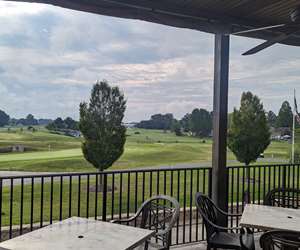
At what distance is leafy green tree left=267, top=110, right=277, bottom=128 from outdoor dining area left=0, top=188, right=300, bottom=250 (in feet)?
10.8

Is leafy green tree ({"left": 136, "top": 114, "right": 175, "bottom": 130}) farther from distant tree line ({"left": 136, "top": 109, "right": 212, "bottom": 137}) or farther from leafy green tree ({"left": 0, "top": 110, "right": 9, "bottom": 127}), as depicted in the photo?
leafy green tree ({"left": 0, "top": 110, "right": 9, "bottom": 127})

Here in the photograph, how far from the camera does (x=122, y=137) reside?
537cm

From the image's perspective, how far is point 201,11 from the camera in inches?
139

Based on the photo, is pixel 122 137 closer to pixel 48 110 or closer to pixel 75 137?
pixel 75 137

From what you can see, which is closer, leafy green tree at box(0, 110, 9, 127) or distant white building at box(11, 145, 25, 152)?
leafy green tree at box(0, 110, 9, 127)

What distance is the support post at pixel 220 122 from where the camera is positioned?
3684 mm

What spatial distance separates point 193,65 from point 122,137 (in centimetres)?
270

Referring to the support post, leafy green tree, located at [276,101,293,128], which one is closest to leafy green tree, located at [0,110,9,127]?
the support post

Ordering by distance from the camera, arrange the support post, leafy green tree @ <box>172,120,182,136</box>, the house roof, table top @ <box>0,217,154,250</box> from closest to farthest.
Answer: table top @ <box>0,217,154,250</box>
the house roof
the support post
leafy green tree @ <box>172,120,182,136</box>

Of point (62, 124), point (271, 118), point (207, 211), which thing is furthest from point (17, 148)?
point (271, 118)

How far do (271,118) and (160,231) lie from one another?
4830 millimetres

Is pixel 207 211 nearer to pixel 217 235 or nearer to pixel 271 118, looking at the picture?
pixel 217 235

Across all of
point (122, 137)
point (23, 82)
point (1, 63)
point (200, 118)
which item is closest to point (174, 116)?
point (200, 118)

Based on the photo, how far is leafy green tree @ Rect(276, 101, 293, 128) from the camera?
642 centimetres
